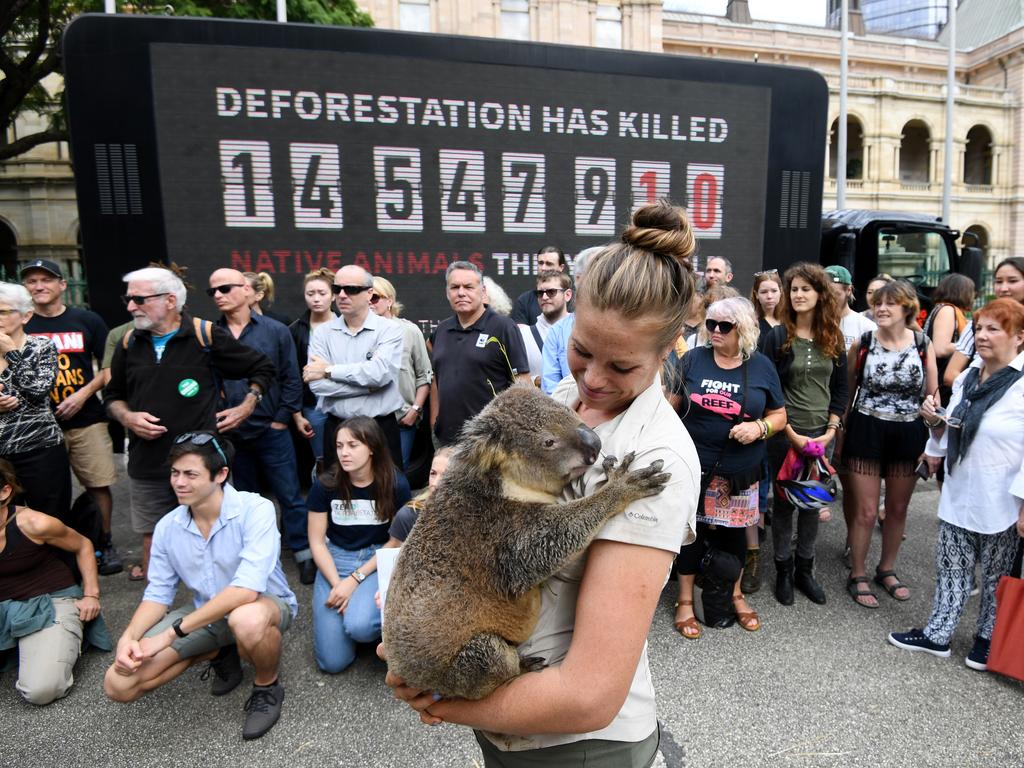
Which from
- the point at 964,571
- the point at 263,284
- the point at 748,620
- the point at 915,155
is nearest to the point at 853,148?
the point at 915,155

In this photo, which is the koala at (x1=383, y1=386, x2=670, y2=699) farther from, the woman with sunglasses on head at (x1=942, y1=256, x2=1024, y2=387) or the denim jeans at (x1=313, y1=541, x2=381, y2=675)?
the woman with sunglasses on head at (x1=942, y1=256, x2=1024, y2=387)

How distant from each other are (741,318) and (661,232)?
3.15 metres

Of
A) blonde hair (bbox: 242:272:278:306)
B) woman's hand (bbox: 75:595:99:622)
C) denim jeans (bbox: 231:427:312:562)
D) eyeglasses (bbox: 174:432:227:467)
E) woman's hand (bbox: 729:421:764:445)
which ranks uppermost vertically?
blonde hair (bbox: 242:272:278:306)

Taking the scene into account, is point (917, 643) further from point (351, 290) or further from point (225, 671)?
point (351, 290)

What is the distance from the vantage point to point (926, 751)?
3.10 meters

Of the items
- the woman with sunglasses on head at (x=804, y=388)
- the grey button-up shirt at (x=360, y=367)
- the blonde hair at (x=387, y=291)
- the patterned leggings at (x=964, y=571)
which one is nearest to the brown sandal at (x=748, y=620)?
the woman with sunglasses on head at (x=804, y=388)

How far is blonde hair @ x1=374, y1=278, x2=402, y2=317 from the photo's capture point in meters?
5.98

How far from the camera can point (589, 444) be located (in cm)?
131

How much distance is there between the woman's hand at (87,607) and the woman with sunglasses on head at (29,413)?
2.61 ft

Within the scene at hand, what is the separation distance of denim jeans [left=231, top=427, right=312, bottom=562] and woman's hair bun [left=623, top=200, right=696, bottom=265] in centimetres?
458

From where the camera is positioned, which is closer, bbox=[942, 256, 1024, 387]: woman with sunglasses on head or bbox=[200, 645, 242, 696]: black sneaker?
bbox=[200, 645, 242, 696]: black sneaker

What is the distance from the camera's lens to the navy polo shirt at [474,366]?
16.3 ft

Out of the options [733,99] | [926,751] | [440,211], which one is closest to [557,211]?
[440,211]

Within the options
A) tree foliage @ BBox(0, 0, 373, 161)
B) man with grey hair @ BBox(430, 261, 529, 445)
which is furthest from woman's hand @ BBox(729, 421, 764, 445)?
tree foliage @ BBox(0, 0, 373, 161)
